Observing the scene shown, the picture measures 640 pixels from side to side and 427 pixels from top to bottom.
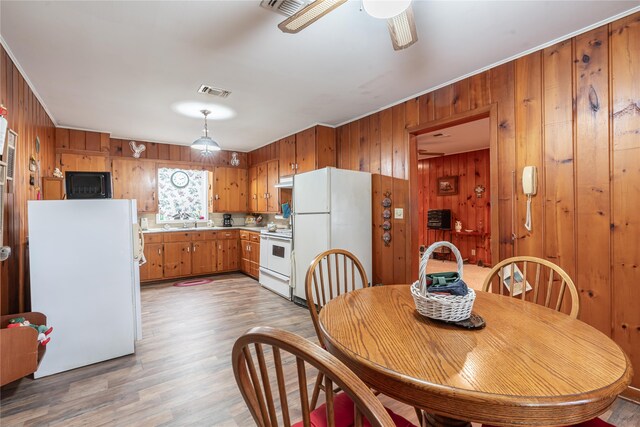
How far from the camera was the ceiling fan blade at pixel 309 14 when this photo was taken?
140 centimetres

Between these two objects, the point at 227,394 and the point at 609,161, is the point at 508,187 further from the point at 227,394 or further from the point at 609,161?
the point at 227,394

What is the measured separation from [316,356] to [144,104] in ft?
12.4

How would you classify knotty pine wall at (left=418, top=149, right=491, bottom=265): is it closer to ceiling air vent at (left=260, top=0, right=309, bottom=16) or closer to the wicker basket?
ceiling air vent at (left=260, top=0, right=309, bottom=16)

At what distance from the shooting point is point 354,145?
394 cm

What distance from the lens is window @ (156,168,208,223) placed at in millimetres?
5535

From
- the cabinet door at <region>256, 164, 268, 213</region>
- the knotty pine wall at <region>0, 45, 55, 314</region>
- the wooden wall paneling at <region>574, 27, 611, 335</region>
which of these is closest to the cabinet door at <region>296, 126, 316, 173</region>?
the cabinet door at <region>256, 164, 268, 213</region>

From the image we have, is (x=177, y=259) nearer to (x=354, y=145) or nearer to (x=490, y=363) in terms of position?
(x=354, y=145)

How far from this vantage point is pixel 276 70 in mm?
2588

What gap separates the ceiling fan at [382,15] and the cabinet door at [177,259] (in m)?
4.38

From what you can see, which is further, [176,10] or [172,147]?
[172,147]

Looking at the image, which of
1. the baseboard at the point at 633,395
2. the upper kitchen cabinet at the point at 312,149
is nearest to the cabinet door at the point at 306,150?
the upper kitchen cabinet at the point at 312,149

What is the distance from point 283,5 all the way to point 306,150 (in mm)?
2623

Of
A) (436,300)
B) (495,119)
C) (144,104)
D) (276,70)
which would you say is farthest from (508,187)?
(144,104)

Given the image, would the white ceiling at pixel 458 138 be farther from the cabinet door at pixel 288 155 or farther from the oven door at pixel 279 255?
the oven door at pixel 279 255
